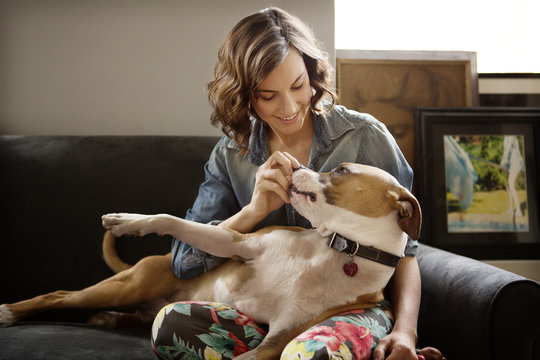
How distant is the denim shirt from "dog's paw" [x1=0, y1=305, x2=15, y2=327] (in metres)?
0.54

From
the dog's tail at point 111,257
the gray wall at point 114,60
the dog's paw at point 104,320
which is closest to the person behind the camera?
the dog's paw at point 104,320

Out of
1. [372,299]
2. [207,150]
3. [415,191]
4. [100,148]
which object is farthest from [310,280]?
[415,191]

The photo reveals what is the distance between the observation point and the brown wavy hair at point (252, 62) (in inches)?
49.3

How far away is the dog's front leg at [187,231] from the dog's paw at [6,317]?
0.60 metres

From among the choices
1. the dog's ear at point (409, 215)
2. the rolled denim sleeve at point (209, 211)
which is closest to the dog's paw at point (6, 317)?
the rolled denim sleeve at point (209, 211)

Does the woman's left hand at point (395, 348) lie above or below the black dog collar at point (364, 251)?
below

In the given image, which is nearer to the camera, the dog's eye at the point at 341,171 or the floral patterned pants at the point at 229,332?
the floral patterned pants at the point at 229,332

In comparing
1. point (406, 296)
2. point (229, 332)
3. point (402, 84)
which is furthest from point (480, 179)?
point (229, 332)

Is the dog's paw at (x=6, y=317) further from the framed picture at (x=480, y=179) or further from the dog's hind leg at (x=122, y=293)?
the framed picture at (x=480, y=179)

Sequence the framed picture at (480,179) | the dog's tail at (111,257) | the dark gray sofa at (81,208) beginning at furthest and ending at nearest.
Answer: the framed picture at (480,179), the dog's tail at (111,257), the dark gray sofa at (81,208)

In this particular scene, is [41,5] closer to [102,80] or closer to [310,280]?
[102,80]

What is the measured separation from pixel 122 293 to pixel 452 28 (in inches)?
A: 83.8

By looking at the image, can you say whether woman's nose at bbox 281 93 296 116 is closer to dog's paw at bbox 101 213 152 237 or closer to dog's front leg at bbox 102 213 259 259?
dog's front leg at bbox 102 213 259 259

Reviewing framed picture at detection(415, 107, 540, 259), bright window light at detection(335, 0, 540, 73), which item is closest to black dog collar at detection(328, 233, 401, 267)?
framed picture at detection(415, 107, 540, 259)
